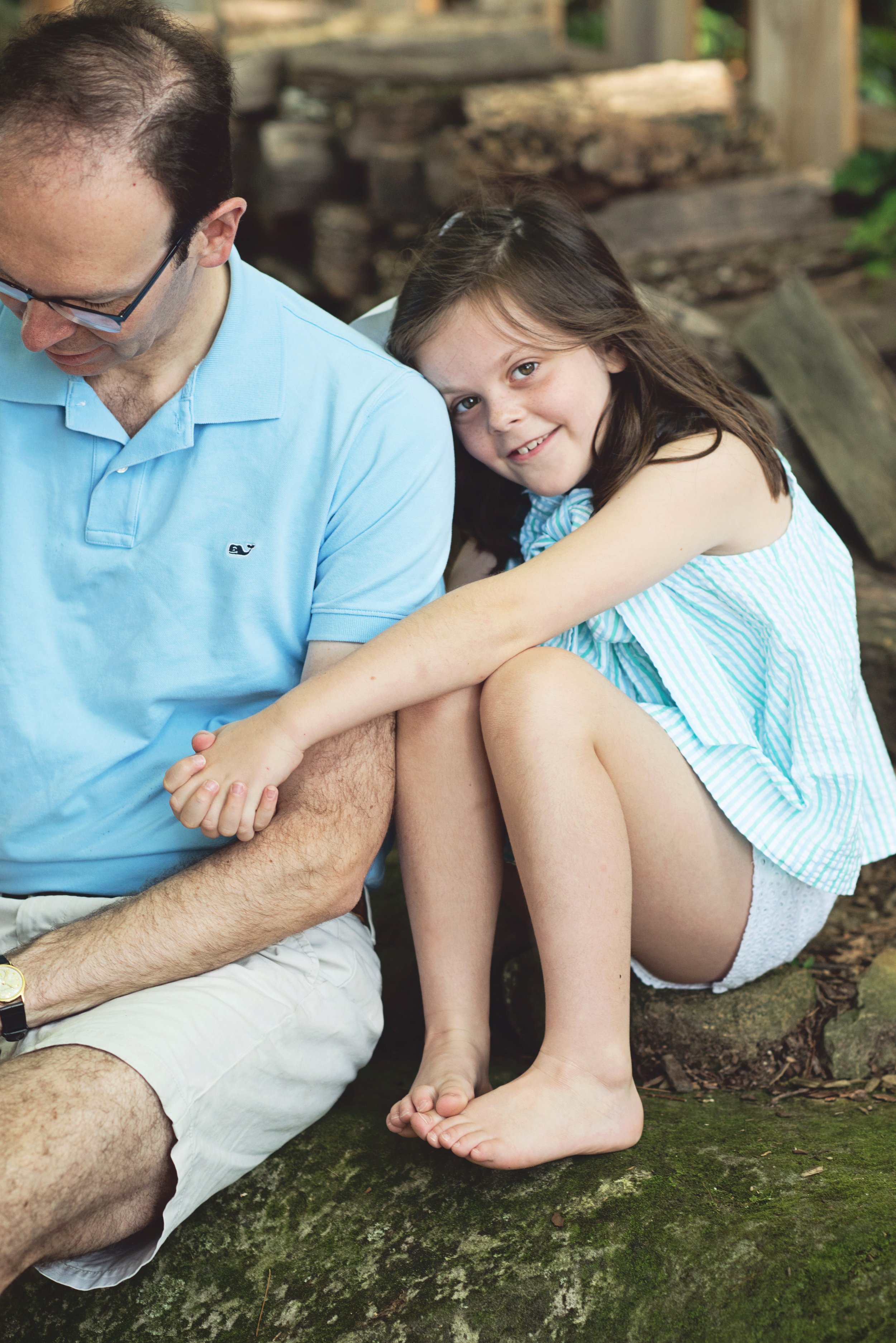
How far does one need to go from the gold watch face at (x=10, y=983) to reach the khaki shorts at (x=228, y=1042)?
74mm

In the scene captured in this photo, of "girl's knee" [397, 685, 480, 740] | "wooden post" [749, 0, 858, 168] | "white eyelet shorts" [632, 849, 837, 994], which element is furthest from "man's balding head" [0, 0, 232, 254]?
"wooden post" [749, 0, 858, 168]

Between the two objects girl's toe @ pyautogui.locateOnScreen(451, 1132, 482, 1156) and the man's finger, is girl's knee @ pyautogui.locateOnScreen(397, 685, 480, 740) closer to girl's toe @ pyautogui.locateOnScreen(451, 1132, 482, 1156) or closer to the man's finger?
the man's finger

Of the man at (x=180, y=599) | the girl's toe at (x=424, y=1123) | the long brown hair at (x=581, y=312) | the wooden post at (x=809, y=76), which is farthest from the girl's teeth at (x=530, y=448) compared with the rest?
the wooden post at (x=809, y=76)

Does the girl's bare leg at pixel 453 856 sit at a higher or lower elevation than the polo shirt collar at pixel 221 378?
lower

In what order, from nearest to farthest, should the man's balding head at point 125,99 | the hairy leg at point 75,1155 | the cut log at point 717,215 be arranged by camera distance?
the hairy leg at point 75,1155 < the man's balding head at point 125,99 < the cut log at point 717,215

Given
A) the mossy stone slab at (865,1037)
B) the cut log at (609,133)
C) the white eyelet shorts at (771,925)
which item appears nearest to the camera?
the white eyelet shorts at (771,925)

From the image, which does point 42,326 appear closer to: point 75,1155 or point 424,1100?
point 75,1155

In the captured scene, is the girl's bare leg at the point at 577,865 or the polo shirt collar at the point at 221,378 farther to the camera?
the polo shirt collar at the point at 221,378

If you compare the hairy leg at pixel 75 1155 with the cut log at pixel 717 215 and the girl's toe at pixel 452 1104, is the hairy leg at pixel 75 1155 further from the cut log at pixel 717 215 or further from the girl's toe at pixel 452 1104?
the cut log at pixel 717 215

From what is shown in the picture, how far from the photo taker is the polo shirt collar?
6.91 feet

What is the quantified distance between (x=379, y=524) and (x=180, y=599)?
37 centimetres

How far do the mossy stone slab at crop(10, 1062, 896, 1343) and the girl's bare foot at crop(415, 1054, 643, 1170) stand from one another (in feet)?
0.20

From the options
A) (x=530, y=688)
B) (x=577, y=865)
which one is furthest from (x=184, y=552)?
(x=577, y=865)

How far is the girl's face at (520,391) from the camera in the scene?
2309 mm
